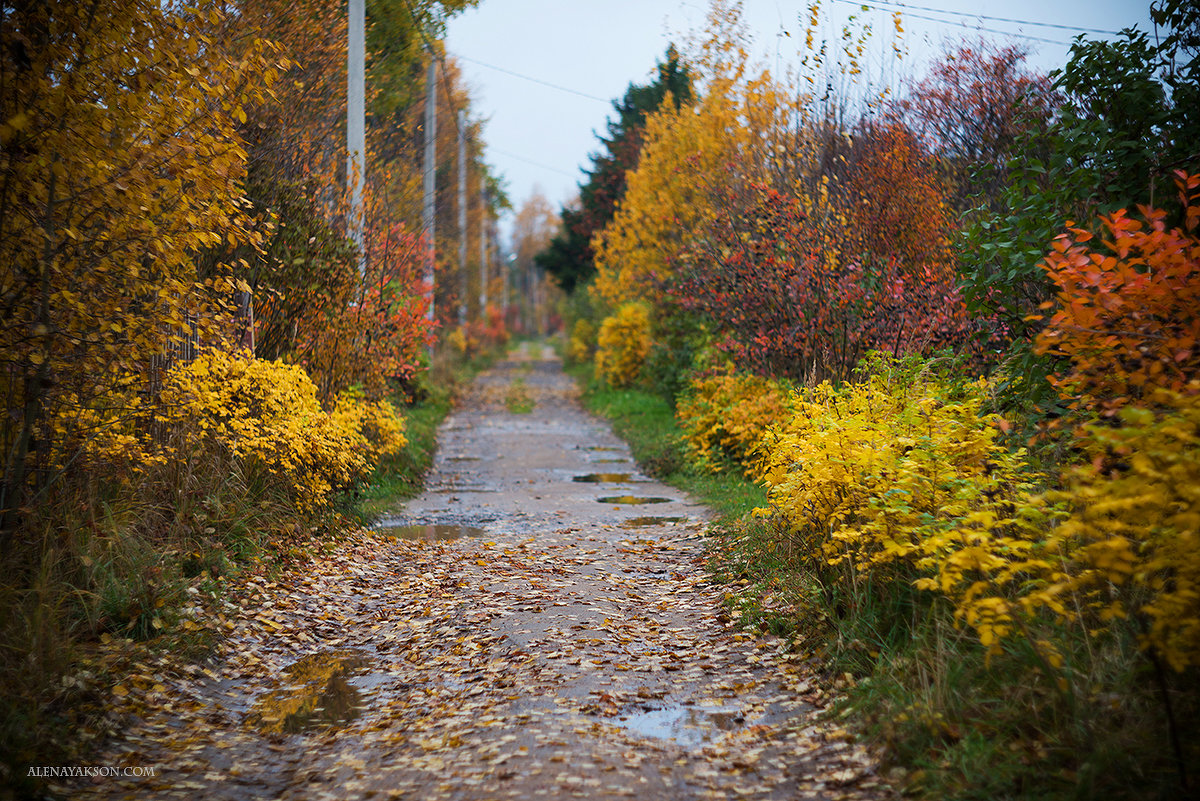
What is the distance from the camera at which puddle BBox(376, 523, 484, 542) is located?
324 inches

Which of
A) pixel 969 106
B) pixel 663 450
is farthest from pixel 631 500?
pixel 969 106

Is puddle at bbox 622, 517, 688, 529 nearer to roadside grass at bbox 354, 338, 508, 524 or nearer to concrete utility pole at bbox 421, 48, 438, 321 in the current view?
roadside grass at bbox 354, 338, 508, 524

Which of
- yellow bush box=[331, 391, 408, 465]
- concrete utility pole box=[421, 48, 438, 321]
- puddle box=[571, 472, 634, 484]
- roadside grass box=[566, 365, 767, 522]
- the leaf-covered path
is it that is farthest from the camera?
concrete utility pole box=[421, 48, 438, 321]

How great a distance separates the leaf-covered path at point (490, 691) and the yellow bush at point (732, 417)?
2.31 metres

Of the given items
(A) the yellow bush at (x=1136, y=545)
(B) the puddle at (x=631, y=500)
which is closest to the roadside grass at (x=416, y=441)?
(B) the puddle at (x=631, y=500)

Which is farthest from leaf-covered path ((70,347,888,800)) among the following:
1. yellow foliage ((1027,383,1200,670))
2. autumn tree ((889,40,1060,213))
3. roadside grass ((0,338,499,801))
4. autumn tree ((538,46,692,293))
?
autumn tree ((538,46,692,293))

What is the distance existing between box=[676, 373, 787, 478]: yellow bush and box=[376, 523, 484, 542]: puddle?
303cm

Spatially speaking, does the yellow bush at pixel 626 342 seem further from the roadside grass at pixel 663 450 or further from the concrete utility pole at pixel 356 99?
the concrete utility pole at pixel 356 99

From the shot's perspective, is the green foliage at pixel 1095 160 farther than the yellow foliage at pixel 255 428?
No

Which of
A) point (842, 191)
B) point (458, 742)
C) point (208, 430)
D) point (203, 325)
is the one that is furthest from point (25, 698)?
point (842, 191)

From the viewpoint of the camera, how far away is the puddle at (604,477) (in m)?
11.5

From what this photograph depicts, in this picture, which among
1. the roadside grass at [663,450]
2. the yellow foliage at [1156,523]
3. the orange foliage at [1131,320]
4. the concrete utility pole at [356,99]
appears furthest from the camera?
the concrete utility pole at [356,99]

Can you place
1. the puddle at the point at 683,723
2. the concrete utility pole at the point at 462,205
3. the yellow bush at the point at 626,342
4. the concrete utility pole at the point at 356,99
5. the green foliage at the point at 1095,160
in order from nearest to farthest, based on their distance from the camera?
the puddle at the point at 683,723 < the green foliage at the point at 1095,160 < the concrete utility pole at the point at 356,99 < the yellow bush at the point at 626,342 < the concrete utility pole at the point at 462,205

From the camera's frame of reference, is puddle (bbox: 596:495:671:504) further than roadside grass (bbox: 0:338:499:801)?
Yes
